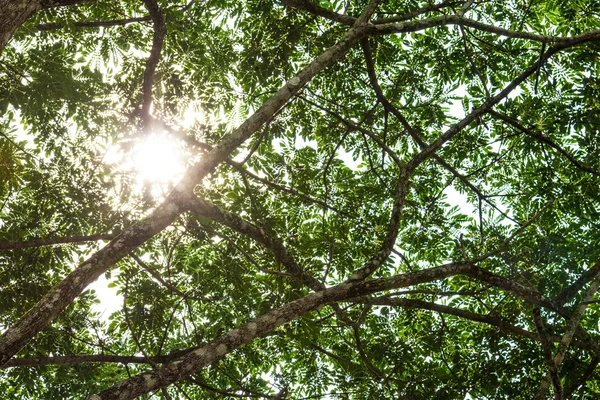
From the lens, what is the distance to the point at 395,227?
4.29 metres

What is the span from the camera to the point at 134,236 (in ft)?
9.74

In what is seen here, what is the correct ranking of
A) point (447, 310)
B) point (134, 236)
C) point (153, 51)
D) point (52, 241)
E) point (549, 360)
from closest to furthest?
point (134, 236)
point (549, 360)
point (153, 51)
point (52, 241)
point (447, 310)

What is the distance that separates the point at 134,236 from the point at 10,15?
1410 millimetres

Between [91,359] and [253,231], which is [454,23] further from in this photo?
[91,359]

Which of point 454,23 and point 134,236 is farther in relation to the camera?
point 454,23

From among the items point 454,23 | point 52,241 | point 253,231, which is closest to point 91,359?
point 52,241

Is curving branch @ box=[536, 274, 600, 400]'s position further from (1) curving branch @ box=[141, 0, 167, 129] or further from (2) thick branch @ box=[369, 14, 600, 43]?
(1) curving branch @ box=[141, 0, 167, 129]

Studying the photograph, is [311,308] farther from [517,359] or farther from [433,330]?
[517,359]

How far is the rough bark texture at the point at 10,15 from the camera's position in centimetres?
270

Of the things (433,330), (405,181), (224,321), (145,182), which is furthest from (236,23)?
(433,330)

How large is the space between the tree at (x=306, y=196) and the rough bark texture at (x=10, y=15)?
127 centimetres

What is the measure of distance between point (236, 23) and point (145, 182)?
2.36 meters

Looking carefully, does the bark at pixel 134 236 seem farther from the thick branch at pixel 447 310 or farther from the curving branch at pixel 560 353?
the curving branch at pixel 560 353

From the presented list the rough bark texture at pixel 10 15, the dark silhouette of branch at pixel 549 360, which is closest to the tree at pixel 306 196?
the dark silhouette of branch at pixel 549 360
